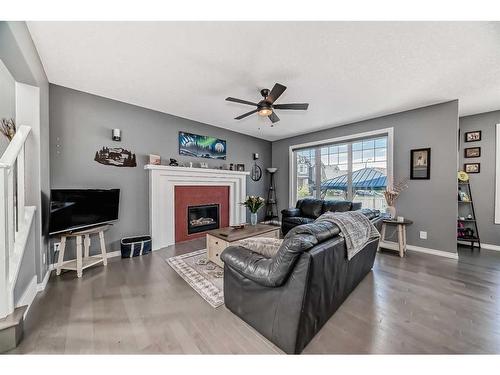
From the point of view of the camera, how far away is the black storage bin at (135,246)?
10.5 feet

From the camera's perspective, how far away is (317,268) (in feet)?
4.41

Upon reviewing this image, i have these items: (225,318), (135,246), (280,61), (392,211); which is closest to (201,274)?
(225,318)

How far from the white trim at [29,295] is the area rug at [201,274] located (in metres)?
1.38

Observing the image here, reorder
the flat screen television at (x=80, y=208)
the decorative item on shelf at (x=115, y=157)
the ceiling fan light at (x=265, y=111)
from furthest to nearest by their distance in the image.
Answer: the decorative item on shelf at (x=115, y=157)
the ceiling fan light at (x=265, y=111)
the flat screen television at (x=80, y=208)

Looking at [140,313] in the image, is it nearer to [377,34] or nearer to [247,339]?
[247,339]

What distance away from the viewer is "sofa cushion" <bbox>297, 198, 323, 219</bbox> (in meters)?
4.48

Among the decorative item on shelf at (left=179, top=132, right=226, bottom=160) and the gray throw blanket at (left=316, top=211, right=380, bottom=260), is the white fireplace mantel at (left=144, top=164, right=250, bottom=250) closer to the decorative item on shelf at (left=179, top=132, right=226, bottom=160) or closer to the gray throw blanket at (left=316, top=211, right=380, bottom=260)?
the decorative item on shelf at (left=179, top=132, right=226, bottom=160)

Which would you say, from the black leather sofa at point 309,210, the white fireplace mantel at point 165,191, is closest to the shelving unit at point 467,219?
the black leather sofa at point 309,210

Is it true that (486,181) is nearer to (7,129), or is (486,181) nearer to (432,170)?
(432,170)

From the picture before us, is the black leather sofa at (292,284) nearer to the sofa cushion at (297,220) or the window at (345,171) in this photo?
the sofa cushion at (297,220)

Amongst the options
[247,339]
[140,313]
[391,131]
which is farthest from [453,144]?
[140,313]

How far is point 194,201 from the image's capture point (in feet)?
14.1

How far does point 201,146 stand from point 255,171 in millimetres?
1878
